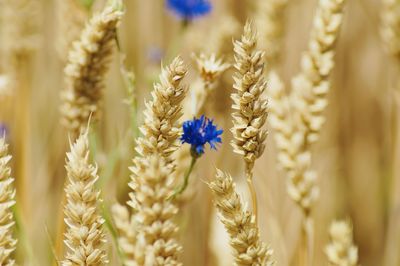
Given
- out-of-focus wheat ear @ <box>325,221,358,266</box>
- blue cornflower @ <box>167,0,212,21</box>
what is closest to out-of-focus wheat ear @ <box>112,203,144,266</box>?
out-of-focus wheat ear @ <box>325,221,358,266</box>

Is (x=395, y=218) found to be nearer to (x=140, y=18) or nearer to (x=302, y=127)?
(x=302, y=127)

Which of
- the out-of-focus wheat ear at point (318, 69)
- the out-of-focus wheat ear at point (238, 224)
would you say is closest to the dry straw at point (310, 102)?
the out-of-focus wheat ear at point (318, 69)

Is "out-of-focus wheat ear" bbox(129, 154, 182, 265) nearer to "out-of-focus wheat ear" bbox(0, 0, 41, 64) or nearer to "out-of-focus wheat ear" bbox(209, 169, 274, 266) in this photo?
"out-of-focus wheat ear" bbox(209, 169, 274, 266)

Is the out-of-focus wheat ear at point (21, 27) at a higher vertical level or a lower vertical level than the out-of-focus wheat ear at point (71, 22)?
higher

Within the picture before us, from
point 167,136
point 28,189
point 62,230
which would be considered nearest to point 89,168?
point 167,136

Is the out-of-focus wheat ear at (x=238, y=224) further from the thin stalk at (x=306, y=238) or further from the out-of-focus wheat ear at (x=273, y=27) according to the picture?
the out-of-focus wheat ear at (x=273, y=27)

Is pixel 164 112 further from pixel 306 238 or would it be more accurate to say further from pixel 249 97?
pixel 306 238
